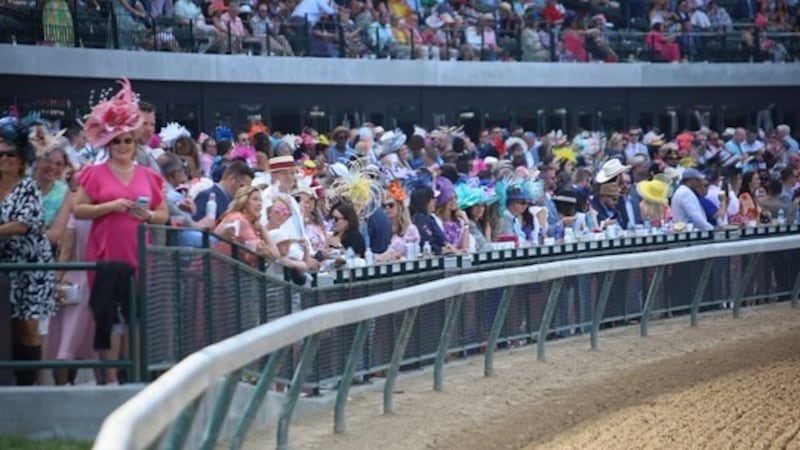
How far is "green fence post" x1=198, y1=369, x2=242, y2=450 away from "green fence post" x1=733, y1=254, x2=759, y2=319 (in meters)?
11.9

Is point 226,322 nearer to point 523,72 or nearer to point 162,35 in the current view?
point 162,35

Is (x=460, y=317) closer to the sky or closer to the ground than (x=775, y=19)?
closer to the ground

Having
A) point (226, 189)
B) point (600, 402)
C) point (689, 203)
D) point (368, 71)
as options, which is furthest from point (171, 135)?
point (368, 71)

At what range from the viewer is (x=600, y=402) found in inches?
520

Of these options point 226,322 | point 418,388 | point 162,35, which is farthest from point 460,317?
point 162,35

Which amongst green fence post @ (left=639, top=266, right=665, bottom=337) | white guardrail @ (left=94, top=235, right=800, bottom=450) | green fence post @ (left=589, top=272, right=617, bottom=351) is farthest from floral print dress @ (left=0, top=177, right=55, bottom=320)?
green fence post @ (left=639, top=266, right=665, bottom=337)

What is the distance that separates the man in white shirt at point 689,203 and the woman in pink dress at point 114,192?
11349 millimetres

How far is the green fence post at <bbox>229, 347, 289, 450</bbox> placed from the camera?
929 centimetres

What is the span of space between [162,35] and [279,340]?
58.4ft

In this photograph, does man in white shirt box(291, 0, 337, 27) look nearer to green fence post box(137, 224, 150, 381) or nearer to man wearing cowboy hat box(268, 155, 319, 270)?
man wearing cowboy hat box(268, 155, 319, 270)

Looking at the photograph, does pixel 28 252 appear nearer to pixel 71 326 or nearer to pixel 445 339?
pixel 71 326

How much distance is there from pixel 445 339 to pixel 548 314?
81.7 inches

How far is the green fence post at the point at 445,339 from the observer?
1362 centimetres

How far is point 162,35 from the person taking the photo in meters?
26.8
